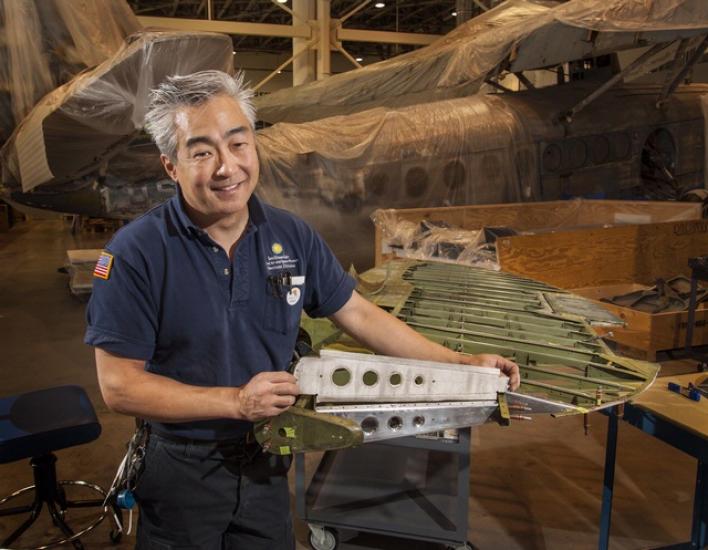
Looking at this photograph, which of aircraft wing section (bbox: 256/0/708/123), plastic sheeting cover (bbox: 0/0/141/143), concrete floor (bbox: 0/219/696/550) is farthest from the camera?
aircraft wing section (bbox: 256/0/708/123)

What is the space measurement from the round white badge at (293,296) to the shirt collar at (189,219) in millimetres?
237

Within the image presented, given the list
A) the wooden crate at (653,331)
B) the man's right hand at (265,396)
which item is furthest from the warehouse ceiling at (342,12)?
the man's right hand at (265,396)

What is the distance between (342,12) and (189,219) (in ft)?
78.2

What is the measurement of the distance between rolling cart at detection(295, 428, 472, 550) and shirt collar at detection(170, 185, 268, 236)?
136 cm

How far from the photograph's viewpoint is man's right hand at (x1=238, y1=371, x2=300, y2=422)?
5.00 ft

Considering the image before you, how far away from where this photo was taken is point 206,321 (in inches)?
68.7

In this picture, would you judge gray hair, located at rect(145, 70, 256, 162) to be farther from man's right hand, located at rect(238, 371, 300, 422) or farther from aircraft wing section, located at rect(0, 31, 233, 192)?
aircraft wing section, located at rect(0, 31, 233, 192)

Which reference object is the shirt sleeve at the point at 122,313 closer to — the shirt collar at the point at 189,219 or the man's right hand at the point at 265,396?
the shirt collar at the point at 189,219

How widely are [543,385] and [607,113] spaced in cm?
805

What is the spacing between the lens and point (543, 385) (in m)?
2.42

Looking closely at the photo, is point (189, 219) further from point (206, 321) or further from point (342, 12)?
point (342, 12)

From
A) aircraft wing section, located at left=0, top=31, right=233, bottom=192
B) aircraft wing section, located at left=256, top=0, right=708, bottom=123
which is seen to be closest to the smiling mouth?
aircraft wing section, located at left=0, top=31, right=233, bottom=192

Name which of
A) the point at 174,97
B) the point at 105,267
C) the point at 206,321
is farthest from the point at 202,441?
the point at 174,97

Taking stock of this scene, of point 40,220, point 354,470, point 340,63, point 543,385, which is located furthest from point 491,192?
point 340,63
